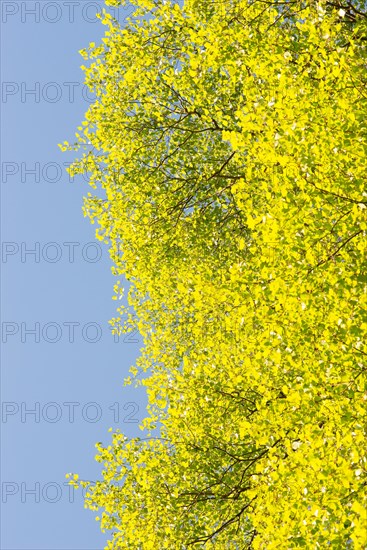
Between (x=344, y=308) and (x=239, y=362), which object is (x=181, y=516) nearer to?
(x=239, y=362)

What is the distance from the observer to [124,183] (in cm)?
2581

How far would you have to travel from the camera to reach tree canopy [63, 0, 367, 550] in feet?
42.4

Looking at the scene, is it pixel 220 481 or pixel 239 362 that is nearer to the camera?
pixel 220 481

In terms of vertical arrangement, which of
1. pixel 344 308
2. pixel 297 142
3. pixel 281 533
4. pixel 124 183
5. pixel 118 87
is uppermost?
pixel 118 87

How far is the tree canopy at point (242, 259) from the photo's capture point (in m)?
12.9

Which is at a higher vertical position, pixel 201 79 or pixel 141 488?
pixel 201 79

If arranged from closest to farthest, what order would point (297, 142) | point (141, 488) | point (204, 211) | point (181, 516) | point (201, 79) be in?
point (297, 142) → point (181, 516) → point (141, 488) → point (201, 79) → point (204, 211)

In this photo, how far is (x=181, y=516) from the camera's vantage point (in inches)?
766

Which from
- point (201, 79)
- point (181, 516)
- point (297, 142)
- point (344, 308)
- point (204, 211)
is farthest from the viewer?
point (204, 211)

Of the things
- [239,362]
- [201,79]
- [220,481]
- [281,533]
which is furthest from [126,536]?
[201,79]

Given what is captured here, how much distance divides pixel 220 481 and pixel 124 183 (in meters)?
10.3

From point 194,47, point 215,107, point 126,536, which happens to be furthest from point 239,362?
point 194,47

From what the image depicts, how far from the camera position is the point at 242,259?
82.2ft

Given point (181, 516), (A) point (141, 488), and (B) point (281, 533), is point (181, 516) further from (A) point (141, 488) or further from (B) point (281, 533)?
(B) point (281, 533)
